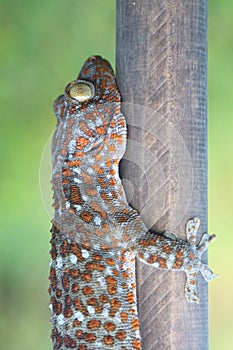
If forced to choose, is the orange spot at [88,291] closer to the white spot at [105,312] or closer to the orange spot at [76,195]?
the white spot at [105,312]

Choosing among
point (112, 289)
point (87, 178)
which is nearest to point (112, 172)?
point (87, 178)

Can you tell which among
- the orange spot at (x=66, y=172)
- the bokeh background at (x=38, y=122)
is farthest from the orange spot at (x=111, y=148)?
the bokeh background at (x=38, y=122)

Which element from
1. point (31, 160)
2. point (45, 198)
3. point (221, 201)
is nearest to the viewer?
point (45, 198)

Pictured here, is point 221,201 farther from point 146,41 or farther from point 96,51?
point 146,41

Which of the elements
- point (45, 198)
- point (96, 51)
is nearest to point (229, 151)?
point (96, 51)

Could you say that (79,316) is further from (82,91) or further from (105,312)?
(82,91)
